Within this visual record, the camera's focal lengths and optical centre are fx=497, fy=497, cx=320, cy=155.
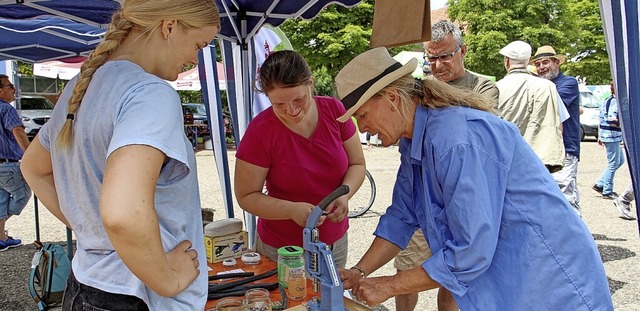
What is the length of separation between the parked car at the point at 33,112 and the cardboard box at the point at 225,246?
14.0 meters

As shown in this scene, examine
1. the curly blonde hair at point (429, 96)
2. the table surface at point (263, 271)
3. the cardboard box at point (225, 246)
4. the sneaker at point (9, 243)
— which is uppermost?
the curly blonde hair at point (429, 96)

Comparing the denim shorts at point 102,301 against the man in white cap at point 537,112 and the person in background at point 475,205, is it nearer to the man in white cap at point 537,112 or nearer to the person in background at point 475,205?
the person in background at point 475,205

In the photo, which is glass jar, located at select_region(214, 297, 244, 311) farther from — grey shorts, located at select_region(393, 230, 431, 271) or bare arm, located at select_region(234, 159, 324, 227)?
grey shorts, located at select_region(393, 230, 431, 271)

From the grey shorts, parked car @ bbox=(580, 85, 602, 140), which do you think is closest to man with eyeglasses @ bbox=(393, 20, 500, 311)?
the grey shorts

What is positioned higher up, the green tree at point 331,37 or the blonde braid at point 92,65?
the green tree at point 331,37

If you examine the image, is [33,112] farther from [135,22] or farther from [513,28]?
[513,28]

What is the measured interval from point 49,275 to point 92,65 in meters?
1.87

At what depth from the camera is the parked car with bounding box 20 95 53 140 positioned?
1415 cm

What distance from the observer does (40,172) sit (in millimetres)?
1165

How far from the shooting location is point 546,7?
21.8 metres

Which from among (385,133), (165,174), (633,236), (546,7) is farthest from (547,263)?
(546,7)

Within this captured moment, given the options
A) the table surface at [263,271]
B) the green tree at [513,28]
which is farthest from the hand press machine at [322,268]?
the green tree at [513,28]

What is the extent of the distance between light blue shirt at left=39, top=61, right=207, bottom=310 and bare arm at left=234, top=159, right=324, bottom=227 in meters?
0.90

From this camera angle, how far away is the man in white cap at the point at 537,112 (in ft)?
10.9
